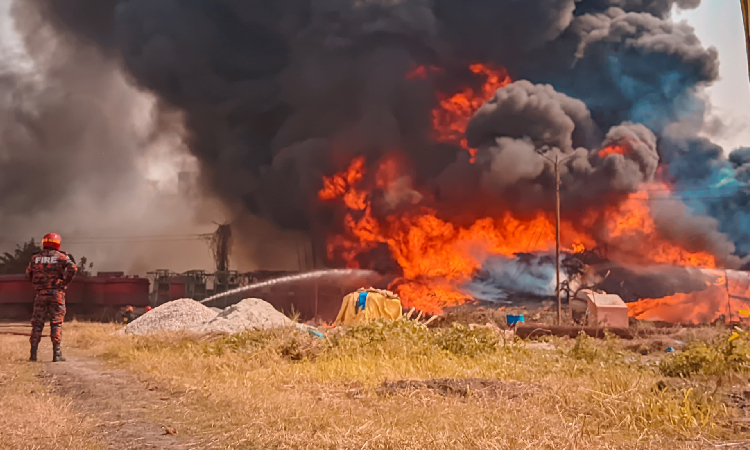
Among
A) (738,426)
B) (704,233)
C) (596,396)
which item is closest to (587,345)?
(596,396)

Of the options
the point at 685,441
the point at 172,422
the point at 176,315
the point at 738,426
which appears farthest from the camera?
the point at 176,315

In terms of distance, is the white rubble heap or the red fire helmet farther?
the white rubble heap

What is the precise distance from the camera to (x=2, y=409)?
548 centimetres

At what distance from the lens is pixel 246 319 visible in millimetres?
17219

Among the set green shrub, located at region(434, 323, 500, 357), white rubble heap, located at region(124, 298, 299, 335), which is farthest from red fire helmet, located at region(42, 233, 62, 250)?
green shrub, located at region(434, 323, 500, 357)

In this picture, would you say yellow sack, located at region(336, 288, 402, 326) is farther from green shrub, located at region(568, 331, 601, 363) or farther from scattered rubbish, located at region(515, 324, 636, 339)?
green shrub, located at region(568, 331, 601, 363)

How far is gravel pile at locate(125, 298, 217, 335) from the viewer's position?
17.9 meters

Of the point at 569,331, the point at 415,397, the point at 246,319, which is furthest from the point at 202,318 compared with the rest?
the point at 415,397

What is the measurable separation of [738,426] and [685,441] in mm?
789

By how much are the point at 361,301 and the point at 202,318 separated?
570 cm

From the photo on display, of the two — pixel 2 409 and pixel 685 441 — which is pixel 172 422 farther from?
pixel 685 441

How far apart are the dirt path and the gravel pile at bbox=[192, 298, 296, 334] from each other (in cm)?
609

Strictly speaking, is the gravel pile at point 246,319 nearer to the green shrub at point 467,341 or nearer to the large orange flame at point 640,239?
the green shrub at point 467,341

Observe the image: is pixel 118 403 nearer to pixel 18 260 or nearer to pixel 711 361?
pixel 711 361
